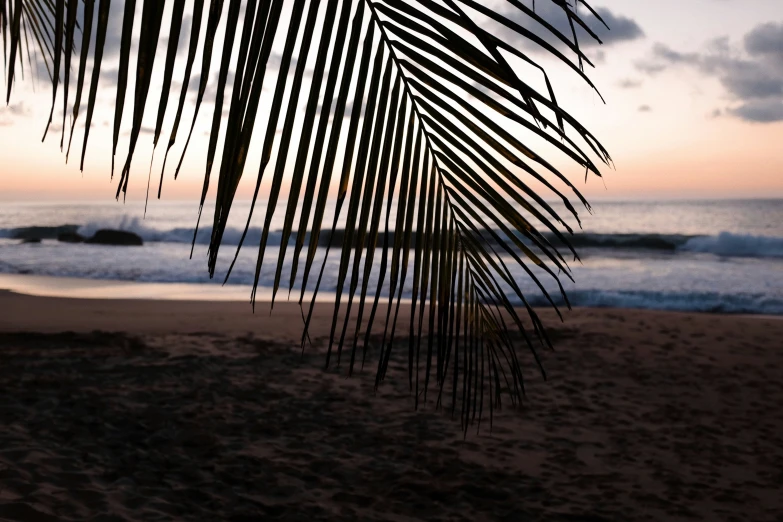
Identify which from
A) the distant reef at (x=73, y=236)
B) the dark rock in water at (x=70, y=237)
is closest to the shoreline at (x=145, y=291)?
the distant reef at (x=73, y=236)

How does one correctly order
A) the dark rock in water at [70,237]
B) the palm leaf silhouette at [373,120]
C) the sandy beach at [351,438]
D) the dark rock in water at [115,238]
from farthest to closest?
the dark rock in water at [70,237] → the dark rock in water at [115,238] → the sandy beach at [351,438] → the palm leaf silhouette at [373,120]

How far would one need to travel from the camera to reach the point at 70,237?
26.4 metres

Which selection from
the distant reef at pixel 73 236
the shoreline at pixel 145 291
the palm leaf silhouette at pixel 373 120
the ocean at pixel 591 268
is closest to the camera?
the palm leaf silhouette at pixel 373 120

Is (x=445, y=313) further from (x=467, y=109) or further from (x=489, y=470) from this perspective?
(x=489, y=470)

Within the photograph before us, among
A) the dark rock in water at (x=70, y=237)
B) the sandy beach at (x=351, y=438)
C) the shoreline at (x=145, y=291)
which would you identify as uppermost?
the dark rock in water at (x=70, y=237)

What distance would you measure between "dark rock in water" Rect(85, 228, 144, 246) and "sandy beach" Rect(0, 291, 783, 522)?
62.6ft

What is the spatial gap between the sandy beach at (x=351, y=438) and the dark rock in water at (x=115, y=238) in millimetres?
19079

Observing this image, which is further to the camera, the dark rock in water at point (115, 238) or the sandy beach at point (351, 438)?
the dark rock in water at point (115, 238)

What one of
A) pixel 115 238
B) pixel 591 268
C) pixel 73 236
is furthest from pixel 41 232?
pixel 591 268

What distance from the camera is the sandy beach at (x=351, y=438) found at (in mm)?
3320

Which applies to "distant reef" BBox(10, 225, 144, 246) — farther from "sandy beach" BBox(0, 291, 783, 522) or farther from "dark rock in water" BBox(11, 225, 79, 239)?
"sandy beach" BBox(0, 291, 783, 522)

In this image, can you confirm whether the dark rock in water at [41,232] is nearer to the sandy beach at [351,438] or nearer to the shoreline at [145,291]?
the shoreline at [145,291]

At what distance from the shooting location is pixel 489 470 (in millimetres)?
3840

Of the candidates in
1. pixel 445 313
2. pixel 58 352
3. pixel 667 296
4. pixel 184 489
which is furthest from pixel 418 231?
pixel 667 296
